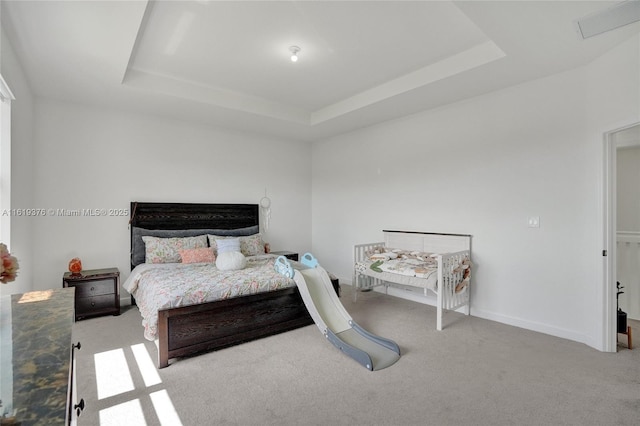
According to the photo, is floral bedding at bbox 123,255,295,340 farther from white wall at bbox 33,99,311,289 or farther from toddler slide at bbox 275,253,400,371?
white wall at bbox 33,99,311,289

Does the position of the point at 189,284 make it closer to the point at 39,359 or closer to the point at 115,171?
the point at 39,359

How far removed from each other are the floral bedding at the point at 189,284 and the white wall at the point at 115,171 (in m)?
0.85

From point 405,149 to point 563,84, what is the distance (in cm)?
186

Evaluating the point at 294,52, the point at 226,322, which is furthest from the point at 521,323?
the point at 294,52

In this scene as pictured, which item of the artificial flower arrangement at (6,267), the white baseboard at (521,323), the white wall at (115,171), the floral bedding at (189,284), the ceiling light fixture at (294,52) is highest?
the ceiling light fixture at (294,52)

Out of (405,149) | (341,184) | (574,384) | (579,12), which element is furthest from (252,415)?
(341,184)

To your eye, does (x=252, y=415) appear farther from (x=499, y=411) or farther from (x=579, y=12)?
(x=579, y=12)

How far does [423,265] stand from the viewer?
370 cm

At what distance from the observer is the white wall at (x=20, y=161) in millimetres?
2611

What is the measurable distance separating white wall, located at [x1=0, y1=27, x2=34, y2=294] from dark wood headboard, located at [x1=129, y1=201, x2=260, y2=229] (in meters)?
1.11

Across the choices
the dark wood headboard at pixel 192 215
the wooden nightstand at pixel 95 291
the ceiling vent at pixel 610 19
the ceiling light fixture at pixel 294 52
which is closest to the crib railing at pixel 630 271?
the ceiling vent at pixel 610 19

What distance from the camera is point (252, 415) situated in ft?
6.40

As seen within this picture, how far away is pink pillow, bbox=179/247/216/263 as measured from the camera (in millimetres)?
3924

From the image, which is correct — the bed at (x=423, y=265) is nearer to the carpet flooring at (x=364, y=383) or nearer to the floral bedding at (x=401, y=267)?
the floral bedding at (x=401, y=267)
